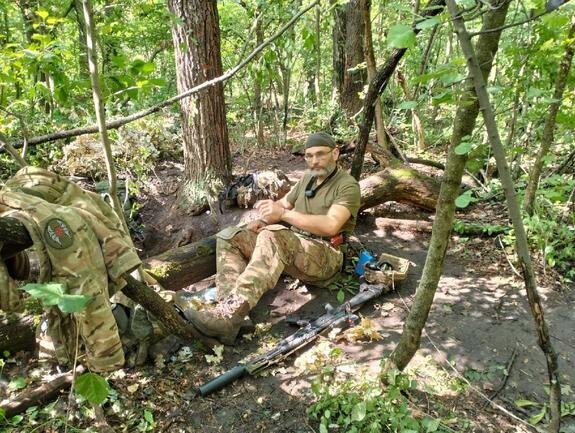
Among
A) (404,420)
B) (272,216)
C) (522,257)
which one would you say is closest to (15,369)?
(272,216)

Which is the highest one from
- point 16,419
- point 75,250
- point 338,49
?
point 338,49

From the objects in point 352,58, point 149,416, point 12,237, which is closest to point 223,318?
point 149,416

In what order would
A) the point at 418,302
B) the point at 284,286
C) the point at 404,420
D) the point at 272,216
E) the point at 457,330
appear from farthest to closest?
the point at 284,286, the point at 272,216, the point at 457,330, the point at 418,302, the point at 404,420

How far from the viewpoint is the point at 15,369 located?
3258mm

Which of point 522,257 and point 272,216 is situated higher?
point 522,257

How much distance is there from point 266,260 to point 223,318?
74 cm

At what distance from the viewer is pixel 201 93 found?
5914mm

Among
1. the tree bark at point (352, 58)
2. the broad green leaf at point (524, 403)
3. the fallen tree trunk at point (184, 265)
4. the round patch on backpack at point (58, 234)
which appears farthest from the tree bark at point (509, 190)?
the tree bark at point (352, 58)

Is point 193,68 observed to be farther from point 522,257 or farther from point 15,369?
point 522,257

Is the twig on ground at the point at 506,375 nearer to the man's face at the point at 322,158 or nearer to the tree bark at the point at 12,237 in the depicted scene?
the man's face at the point at 322,158

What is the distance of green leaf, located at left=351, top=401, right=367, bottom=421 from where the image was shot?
2.47 metres

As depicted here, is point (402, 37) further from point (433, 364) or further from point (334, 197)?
point (334, 197)

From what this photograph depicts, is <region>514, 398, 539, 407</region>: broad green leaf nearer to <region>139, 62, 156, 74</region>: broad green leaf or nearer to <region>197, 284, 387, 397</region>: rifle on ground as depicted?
<region>197, 284, 387, 397</region>: rifle on ground

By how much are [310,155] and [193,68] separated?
2.43 meters
